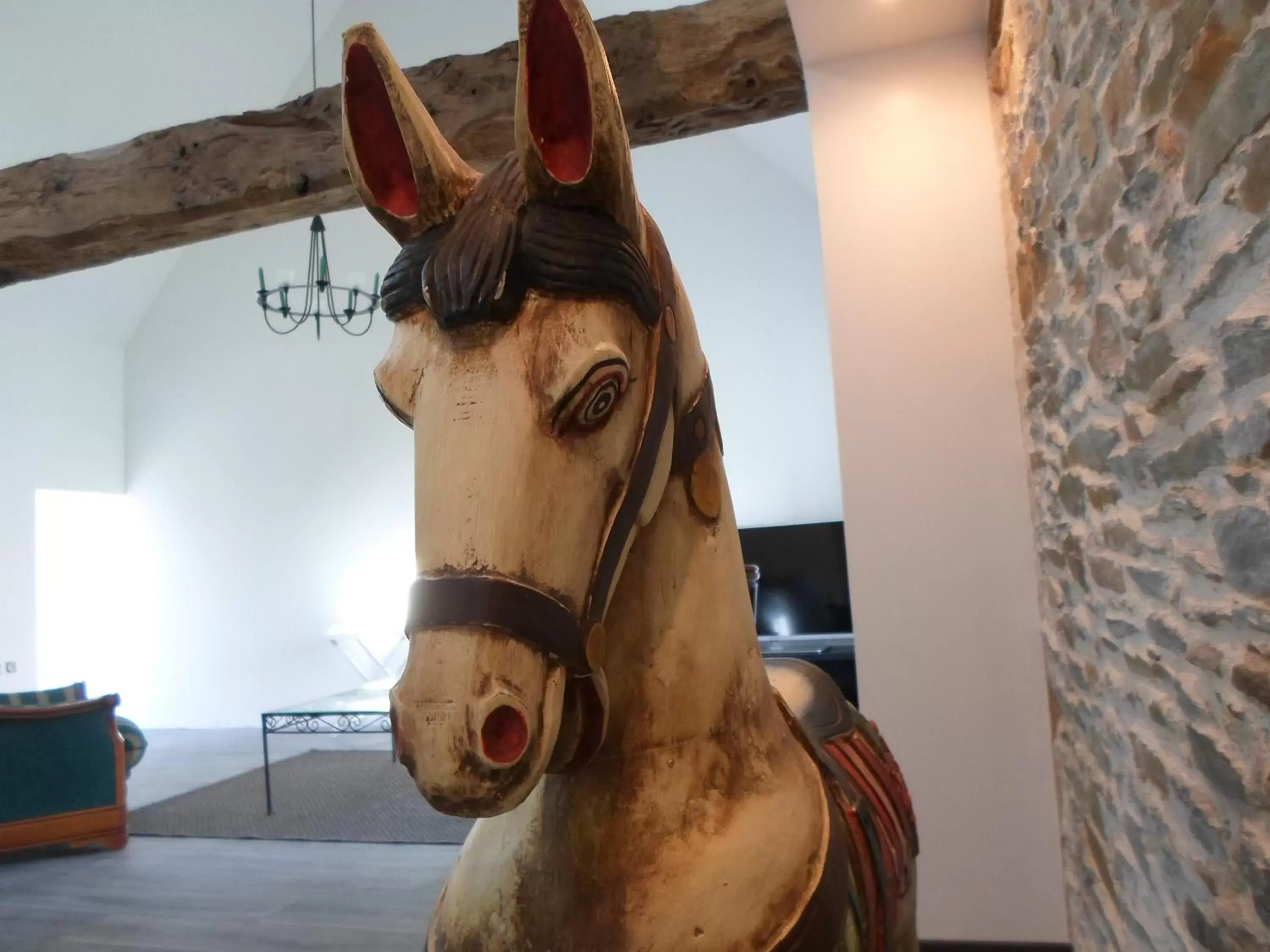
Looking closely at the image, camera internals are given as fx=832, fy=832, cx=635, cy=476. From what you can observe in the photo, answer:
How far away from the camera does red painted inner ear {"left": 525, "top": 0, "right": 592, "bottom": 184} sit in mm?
640

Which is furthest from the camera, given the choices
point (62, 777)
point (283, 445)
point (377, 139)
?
point (283, 445)

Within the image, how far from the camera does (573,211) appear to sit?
66 centimetres

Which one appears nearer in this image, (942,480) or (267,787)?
(942,480)

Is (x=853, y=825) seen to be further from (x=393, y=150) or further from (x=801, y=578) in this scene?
(x=801, y=578)

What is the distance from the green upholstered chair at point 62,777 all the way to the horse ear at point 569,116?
152 inches

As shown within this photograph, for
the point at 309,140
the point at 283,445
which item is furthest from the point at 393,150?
the point at 283,445

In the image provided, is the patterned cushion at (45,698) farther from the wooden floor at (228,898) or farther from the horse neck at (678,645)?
the horse neck at (678,645)

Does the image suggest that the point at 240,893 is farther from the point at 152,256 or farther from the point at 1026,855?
the point at 152,256

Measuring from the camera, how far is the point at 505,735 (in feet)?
1.83

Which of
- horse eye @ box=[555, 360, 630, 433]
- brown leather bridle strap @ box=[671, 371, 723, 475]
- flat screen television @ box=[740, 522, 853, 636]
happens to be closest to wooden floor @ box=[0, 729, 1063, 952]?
brown leather bridle strap @ box=[671, 371, 723, 475]

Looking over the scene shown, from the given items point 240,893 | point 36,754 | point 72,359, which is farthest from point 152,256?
point 240,893

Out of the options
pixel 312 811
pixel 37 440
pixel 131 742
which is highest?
pixel 37 440

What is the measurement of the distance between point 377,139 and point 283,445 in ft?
20.6

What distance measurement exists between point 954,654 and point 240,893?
2606 mm
